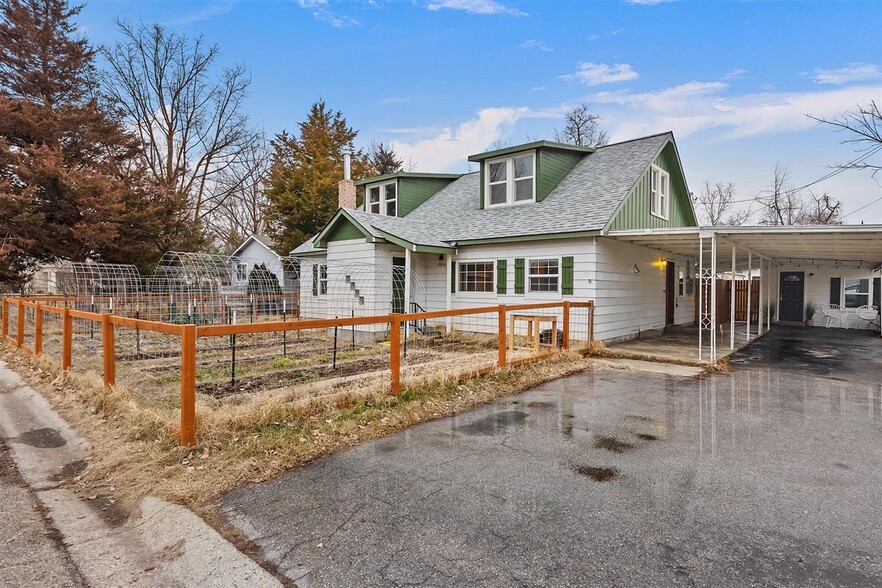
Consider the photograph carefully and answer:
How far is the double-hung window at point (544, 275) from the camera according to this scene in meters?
10.9

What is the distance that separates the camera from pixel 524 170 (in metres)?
13.0

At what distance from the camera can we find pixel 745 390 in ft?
22.2

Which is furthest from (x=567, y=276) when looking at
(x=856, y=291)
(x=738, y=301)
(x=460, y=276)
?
(x=856, y=291)

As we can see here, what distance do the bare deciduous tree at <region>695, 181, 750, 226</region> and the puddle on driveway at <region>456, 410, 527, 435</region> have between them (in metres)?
36.5

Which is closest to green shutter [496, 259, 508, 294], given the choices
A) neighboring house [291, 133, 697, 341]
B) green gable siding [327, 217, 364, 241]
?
neighboring house [291, 133, 697, 341]

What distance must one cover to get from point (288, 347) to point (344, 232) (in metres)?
3.78

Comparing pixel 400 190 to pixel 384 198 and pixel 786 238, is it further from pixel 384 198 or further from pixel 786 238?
pixel 786 238

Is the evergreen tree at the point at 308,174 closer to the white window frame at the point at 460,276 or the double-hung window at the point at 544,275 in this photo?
the white window frame at the point at 460,276

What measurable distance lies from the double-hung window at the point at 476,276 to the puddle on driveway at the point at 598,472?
330 inches

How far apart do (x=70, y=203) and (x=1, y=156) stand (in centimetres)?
230

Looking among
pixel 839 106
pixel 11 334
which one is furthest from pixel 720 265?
pixel 11 334

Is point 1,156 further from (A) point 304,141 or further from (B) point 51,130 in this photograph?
(A) point 304,141

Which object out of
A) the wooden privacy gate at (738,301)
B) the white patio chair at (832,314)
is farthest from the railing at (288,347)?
the white patio chair at (832,314)

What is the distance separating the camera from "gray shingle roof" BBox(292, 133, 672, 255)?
1084 centimetres
